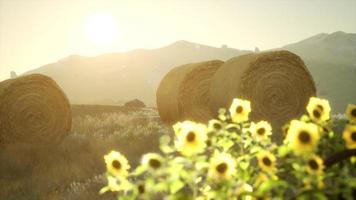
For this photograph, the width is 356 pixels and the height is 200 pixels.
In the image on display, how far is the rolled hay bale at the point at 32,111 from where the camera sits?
444 inches

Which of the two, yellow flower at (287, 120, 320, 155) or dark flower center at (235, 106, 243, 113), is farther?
dark flower center at (235, 106, 243, 113)

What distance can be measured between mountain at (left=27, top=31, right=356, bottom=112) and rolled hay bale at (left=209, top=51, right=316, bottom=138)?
4127 centimetres

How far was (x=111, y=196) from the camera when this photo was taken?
6832 mm

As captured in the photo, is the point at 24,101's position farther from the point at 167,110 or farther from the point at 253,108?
the point at 253,108

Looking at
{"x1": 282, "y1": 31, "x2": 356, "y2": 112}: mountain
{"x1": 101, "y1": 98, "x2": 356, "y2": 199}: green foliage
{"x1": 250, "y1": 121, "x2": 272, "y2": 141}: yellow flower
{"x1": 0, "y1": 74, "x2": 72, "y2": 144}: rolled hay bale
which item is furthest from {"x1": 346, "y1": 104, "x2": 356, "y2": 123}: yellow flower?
{"x1": 282, "y1": 31, "x2": 356, "y2": 112}: mountain

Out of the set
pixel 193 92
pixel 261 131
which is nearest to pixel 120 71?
pixel 193 92

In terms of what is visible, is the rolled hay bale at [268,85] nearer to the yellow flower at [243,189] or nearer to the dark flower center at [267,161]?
the yellow flower at [243,189]

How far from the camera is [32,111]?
11.8 metres

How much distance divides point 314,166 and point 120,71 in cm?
9094

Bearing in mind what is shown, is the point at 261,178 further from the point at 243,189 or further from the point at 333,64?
the point at 333,64

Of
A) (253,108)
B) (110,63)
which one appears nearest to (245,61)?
(253,108)

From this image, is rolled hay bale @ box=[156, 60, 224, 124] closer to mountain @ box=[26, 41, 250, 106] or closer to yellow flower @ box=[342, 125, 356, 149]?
yellow flower @ box=[342, 125, 356, 149]

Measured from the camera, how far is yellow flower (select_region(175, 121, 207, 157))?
283 cm

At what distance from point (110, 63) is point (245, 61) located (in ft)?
296
